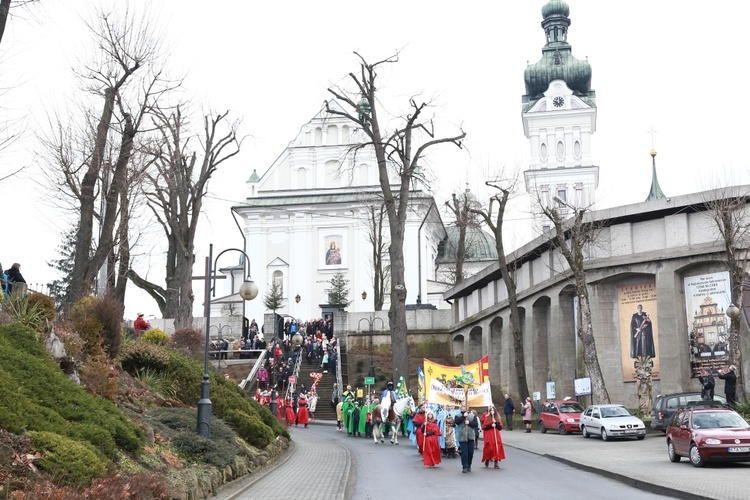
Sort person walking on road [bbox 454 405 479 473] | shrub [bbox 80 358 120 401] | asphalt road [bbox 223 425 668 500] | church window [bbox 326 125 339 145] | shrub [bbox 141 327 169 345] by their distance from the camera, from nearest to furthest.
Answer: asphalt road [bbox 223 425 668 500], shrub [bbox 80 358 120 401], person walking on road [bbox 454 405 479 473], shrub [bbox 141 327 169 345], church window [bbox 326 125 339 145]

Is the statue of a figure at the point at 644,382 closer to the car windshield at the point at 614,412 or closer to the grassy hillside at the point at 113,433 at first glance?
the car windshield at the point at 614,412

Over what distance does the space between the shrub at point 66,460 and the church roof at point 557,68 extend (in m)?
98.1

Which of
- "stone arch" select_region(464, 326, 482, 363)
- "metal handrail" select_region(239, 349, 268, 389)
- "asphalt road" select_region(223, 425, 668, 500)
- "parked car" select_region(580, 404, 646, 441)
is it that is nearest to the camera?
"asphalt road" select_region(223, 425, 668, 500)

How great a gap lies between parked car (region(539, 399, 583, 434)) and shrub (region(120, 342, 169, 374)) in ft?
→ 55.5

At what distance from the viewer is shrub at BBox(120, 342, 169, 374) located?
20469mm

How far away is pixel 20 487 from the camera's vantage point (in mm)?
9078

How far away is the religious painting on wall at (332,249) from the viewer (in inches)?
3406

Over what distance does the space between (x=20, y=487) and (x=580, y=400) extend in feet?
103

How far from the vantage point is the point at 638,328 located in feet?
116

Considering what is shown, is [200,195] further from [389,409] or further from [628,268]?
[628,268]

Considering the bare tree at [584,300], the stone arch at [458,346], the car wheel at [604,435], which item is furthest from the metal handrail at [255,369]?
the car wheel at [604,435]

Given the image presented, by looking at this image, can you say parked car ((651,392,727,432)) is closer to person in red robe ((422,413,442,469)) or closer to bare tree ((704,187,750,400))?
bare tree ((704,187,750,400))

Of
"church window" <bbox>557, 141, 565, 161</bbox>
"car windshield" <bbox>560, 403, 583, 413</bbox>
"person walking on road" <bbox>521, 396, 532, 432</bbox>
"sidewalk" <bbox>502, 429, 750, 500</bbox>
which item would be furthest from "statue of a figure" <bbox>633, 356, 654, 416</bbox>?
"church window" <bbox>557, 141, 565, 161</bbox>

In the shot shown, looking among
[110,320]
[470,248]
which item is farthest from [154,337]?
[470,248]
